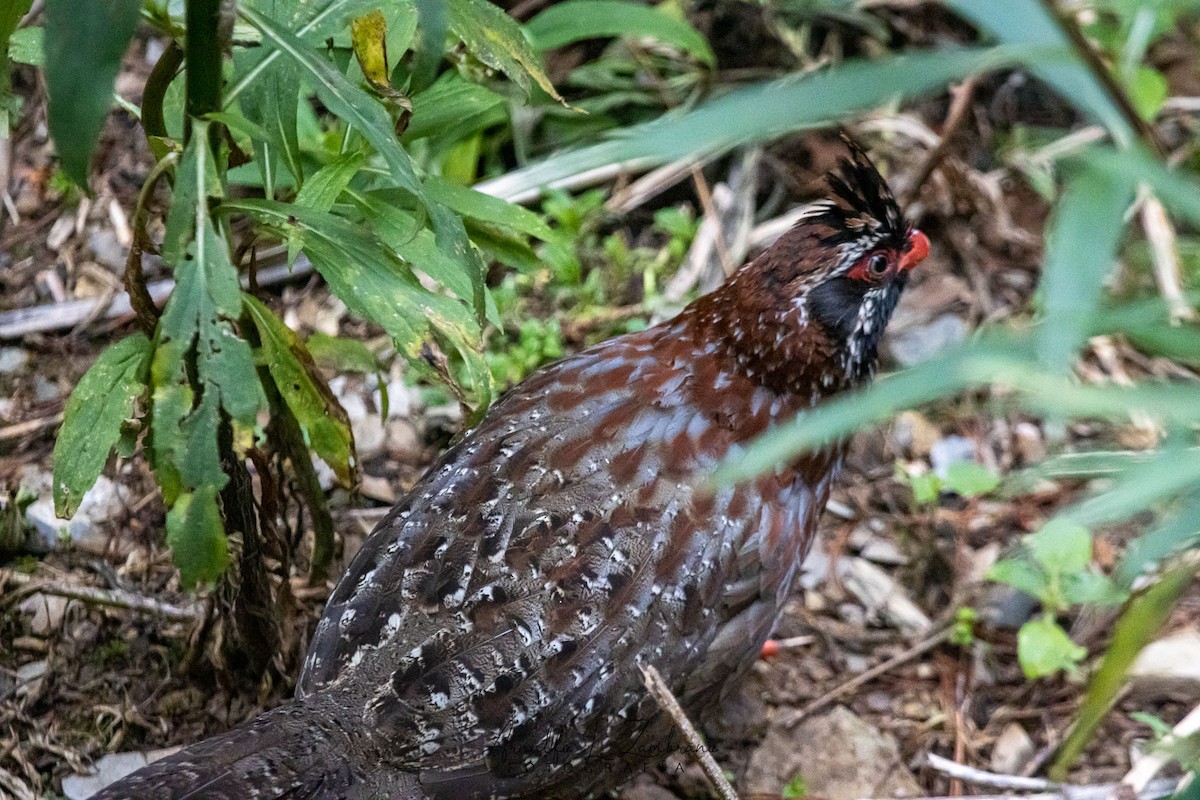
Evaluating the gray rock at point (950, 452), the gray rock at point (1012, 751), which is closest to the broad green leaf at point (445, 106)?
the gray rock at point (950, 452)

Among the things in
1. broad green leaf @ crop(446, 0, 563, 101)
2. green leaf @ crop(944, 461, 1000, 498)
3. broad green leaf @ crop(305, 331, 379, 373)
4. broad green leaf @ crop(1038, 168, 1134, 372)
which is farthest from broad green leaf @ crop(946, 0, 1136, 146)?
green leaf @ crop(944, 461, 1000, 498)

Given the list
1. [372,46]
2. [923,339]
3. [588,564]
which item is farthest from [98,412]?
[923,339]

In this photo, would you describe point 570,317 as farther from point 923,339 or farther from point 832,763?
point 832,763

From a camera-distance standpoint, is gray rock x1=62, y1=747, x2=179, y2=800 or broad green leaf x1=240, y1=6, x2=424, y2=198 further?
gray rock x1=62, y1=747, x2=179, y2=800

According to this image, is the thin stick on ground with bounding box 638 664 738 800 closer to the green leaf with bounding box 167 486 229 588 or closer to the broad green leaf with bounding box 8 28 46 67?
the green leaf with bounding box 167 486 229 588

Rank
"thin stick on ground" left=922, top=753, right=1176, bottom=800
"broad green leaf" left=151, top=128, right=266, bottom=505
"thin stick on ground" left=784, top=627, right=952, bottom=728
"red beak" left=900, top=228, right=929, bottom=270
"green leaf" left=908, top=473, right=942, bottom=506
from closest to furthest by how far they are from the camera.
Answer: "broad green leaf" left=151, top=128, right=266, bottom=505 → "thin stick on ground" left=922, top=753, right=1176, bottom=800 → "red beak" left=900, top=228, right=929, bottom=270 → "thin stick on ground" left=784, top=627, right=952, bottom=728 → "green leaf" left=908, top=473, right=942, bottom=506

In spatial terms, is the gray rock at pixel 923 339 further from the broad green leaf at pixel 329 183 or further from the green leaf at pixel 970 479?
the broad green leaf at pixel 329 183

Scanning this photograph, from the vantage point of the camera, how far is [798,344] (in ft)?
11.7

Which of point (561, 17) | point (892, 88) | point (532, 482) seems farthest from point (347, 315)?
point (892, 88)

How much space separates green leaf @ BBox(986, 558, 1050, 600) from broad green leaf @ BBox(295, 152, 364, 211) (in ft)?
8.29

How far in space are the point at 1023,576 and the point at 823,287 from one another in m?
1.29

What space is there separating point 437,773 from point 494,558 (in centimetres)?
56

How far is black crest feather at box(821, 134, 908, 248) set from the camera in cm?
360

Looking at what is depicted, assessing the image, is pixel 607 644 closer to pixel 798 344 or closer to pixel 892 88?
pixel 798 344
